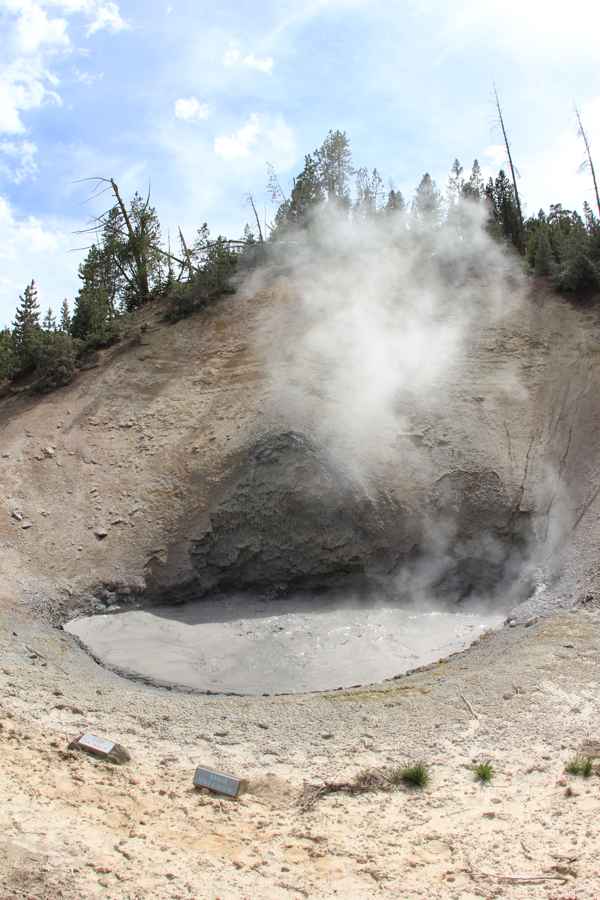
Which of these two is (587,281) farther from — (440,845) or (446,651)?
(440,845)

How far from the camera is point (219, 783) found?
20.2 feet

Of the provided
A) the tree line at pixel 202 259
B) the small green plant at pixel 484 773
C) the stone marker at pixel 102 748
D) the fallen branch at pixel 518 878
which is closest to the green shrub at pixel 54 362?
the tree line at pixel 202 259

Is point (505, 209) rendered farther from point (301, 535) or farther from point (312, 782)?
point (312, 782)

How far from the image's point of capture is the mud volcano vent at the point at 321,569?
10.7 metres

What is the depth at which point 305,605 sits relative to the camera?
11641mm

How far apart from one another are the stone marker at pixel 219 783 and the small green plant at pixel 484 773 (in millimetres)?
1973

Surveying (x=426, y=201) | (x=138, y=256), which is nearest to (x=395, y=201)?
(x=426, y=201)

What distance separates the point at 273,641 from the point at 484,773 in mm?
4675

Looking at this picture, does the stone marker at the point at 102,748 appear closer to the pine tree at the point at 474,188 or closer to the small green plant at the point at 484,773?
the small green plant at the point at 484,773

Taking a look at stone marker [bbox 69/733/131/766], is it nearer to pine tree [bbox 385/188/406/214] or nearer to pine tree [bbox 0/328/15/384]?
pine tree [bbox 0/328/15/384]

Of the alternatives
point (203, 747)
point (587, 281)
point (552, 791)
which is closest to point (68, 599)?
point (203, 747)

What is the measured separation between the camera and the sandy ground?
4.74 metres

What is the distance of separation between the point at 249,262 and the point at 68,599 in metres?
11.9

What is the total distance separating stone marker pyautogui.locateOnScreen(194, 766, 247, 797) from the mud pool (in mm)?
2967
